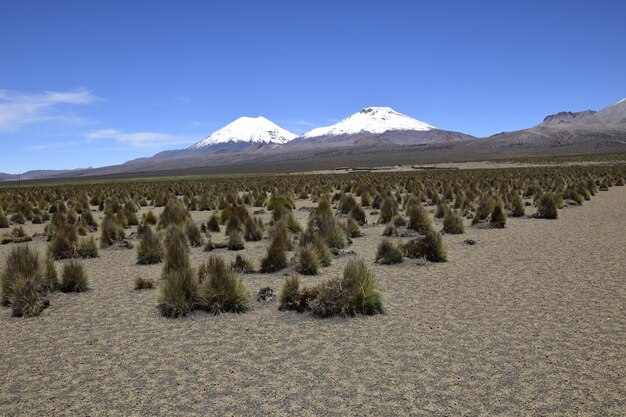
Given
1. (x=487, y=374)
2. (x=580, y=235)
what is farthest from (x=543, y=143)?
(x=487, y=374)

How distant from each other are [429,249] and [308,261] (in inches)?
118

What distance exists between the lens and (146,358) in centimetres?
601

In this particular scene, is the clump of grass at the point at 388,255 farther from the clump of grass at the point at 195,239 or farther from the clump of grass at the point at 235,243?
the clump of grass at the point at 195,239

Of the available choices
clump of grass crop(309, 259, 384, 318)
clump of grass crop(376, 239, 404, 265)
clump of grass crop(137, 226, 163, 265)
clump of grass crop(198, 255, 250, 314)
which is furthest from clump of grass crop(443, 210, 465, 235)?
clump of grass crop(198, 255, 250, 314)

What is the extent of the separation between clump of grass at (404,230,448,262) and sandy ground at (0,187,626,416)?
1.59m

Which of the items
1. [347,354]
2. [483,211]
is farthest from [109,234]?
[483,211]

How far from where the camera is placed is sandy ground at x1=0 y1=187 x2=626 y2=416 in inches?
192

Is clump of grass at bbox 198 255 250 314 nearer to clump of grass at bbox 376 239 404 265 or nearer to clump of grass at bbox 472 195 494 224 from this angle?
clump of grass at bbox 376 239 404 265

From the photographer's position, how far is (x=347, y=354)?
6.03 meters

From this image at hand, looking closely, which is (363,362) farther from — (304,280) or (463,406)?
(304,280)

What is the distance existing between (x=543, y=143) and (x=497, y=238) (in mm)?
159088

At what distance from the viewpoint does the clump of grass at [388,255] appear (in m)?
11.1

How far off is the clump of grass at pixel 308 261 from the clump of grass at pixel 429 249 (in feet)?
8.19

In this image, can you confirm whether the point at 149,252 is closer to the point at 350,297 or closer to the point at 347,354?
the point at 350,297
